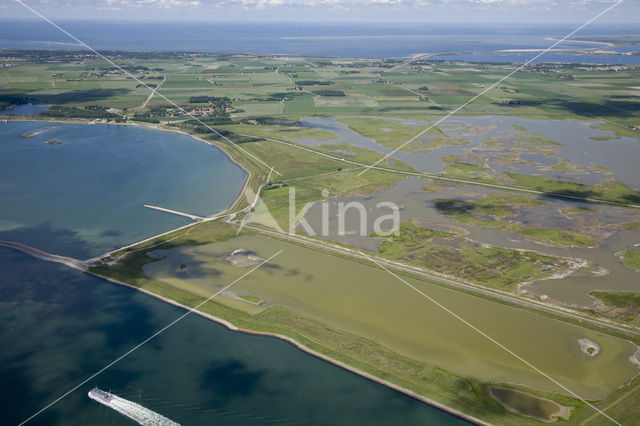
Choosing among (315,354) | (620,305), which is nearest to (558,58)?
(620,305)

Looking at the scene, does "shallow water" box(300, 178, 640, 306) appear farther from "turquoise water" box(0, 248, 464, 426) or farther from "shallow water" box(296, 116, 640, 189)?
"turquoise water" box(0, 248, 464, 426)

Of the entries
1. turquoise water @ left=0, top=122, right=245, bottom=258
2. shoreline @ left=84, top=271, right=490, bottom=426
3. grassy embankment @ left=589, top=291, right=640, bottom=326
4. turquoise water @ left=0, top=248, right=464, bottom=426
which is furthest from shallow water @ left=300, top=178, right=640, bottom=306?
turquoise water @ left=0, top=122, right=245, bottom=258

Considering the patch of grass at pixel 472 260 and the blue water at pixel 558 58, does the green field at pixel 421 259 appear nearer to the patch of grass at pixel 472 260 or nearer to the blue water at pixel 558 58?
the patch of grass at pixel 472 260

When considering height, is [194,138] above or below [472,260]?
above

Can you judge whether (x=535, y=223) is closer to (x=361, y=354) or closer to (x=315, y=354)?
(x=361, y=354)

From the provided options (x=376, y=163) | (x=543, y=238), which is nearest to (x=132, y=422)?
(x=543, y=238)

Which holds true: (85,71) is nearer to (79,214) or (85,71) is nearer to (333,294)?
(79,214)
